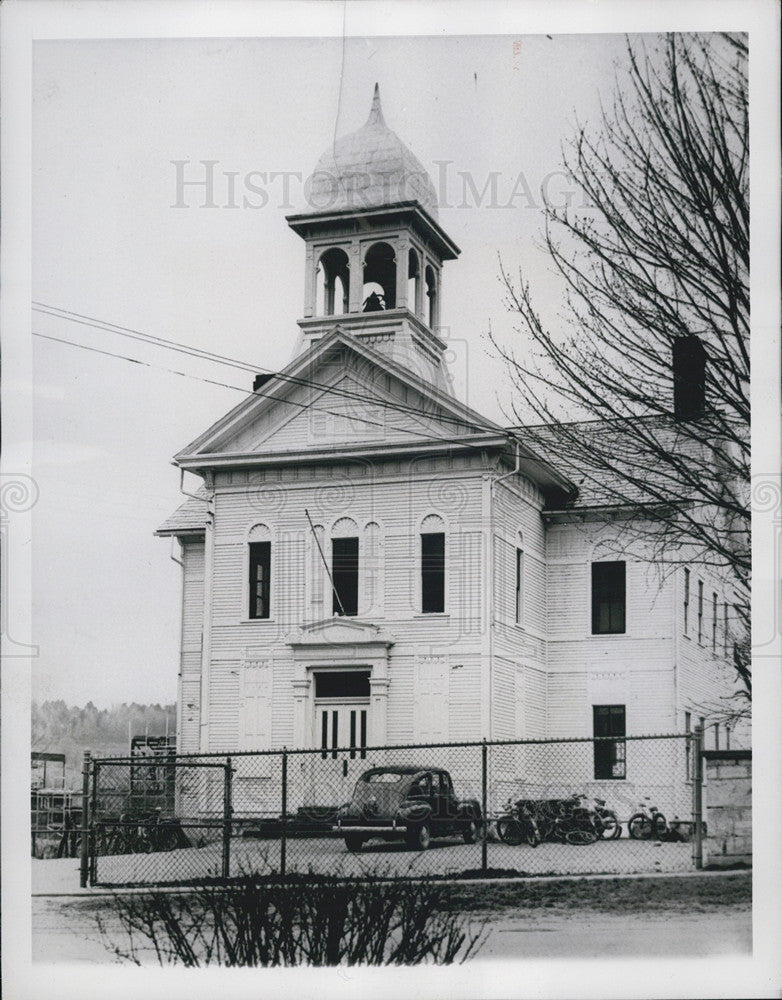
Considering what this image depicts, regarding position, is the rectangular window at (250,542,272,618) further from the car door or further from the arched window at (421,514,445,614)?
the car door

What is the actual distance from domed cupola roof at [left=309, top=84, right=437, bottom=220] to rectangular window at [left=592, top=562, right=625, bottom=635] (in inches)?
150

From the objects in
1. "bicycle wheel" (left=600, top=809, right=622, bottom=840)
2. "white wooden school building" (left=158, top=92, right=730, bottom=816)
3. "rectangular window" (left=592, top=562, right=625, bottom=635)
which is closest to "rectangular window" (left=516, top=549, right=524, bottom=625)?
"white wooden school building" (left=158, top=92, right=730, bottom=816)

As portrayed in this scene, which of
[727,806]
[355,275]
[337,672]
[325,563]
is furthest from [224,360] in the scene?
[727,806]

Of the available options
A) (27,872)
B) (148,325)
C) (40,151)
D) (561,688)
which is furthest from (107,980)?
(40,151)

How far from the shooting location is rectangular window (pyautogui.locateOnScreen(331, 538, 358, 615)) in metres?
13.9

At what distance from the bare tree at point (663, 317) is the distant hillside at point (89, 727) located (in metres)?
4.65

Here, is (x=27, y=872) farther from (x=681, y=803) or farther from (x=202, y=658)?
(x=681, y=803)

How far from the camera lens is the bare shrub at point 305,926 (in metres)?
10.6

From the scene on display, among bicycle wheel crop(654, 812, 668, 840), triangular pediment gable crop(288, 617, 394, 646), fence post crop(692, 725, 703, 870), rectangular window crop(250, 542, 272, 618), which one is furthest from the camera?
rectangular window crop(250, 542, 272, 618)

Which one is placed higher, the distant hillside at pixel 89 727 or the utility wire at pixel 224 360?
the utility wire at pixel 224 360

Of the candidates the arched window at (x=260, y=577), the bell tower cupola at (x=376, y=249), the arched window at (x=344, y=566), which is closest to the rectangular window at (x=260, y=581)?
the arched window at (x=260, y=577)

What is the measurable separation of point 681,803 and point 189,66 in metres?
8.09

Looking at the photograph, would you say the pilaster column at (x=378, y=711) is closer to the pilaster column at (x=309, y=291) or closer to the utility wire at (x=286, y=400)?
the utility wire at (x=286, y=400)

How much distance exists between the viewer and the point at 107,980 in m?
12.1
